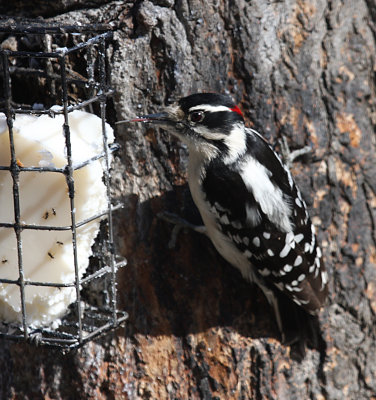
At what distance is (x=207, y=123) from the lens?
280 cm

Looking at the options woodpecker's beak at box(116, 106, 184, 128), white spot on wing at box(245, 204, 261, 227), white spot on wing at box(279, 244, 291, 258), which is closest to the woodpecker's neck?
woodpecker's beak at box(116, 106, 184, 128)

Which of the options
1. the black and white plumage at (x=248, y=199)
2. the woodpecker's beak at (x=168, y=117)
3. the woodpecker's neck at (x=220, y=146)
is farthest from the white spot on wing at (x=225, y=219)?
the woodpecker's beak at (x=168, y=117)

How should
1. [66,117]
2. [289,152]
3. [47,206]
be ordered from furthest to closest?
[289,152] → [47,206] → [66,117]

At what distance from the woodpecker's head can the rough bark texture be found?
0.14 m

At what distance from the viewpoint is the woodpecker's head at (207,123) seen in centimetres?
271

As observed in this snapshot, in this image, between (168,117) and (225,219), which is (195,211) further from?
(168,117)

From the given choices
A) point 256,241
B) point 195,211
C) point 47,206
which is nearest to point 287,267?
point 256,241

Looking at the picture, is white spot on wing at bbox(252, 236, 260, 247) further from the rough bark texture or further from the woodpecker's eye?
the woodpecker's eye

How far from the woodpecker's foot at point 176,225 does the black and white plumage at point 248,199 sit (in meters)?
0.05

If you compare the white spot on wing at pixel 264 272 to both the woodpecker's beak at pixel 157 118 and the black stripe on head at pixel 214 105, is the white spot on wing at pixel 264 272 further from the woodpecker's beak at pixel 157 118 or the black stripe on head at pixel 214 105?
the woodpecker's beak at pixel 157 118

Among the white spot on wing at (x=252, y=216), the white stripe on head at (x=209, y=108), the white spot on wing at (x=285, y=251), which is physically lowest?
the white spot on wing at (x=285, y=251)

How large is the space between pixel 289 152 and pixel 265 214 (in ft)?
1.09

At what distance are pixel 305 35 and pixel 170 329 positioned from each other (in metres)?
1.48

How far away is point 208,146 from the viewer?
2852 mm
